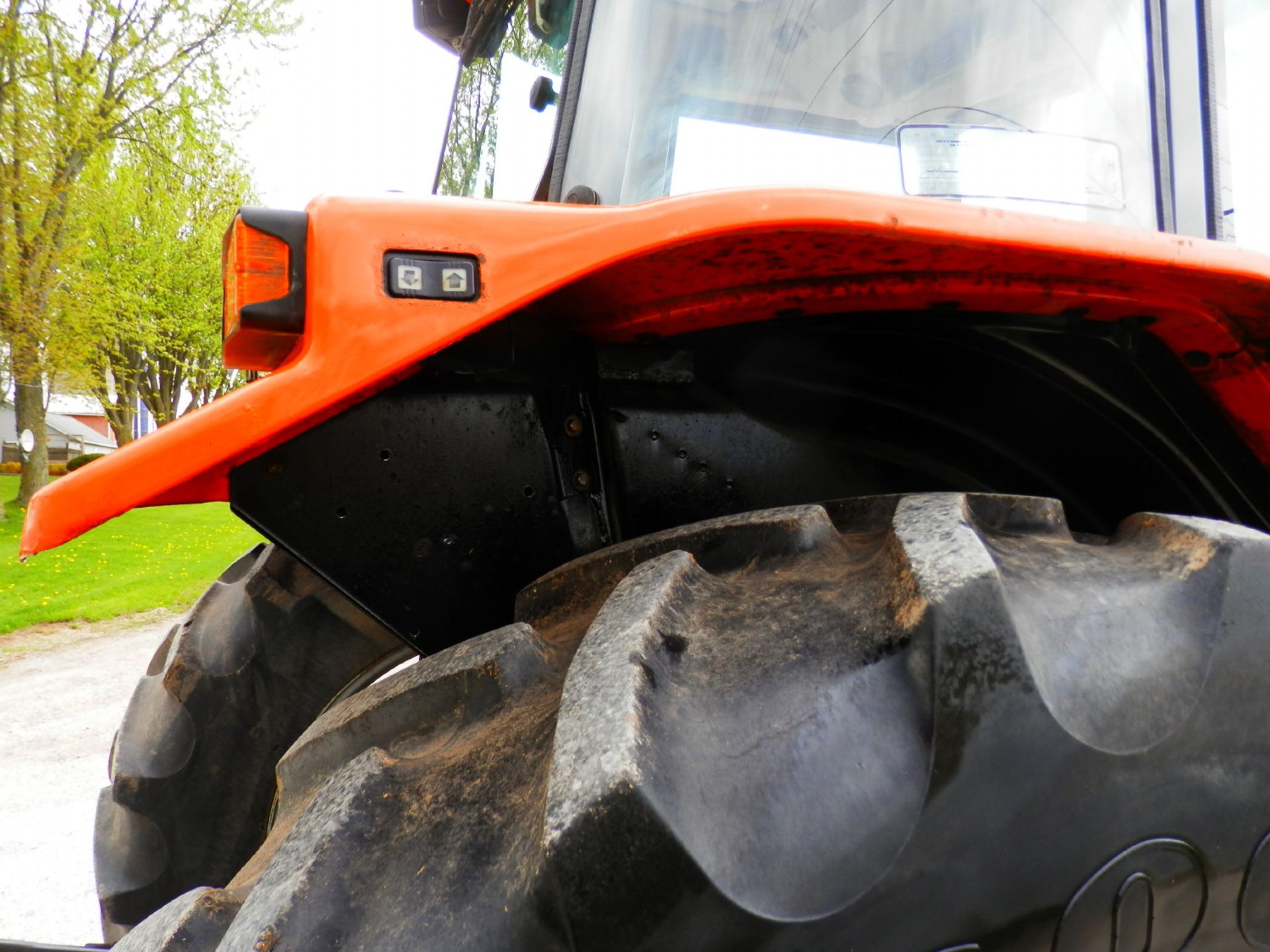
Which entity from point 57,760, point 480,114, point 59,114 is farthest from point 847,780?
point 59,114

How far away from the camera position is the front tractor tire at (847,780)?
549 mm

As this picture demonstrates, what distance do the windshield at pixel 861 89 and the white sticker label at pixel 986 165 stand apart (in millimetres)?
11

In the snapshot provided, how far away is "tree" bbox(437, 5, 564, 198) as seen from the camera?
1.69 metres

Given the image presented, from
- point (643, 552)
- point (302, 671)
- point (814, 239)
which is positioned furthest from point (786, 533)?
point (302, 671)

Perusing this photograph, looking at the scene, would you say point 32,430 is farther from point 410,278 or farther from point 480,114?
point 410,278

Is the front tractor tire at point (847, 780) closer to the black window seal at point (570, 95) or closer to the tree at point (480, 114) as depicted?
the black window seal at point (570, 95)

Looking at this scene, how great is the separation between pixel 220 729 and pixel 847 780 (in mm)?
1027

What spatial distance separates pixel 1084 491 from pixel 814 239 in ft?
2.08

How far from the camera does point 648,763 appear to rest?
1.77ft

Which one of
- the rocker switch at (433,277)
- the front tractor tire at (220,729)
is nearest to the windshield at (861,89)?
the rocker switch at (433,277)

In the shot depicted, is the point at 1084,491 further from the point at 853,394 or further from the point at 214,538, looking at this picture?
the point at 214,538

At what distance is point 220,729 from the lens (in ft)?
4.19

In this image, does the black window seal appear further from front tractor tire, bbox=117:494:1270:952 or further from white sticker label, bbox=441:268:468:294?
front tractor tire, bbox=117:494:1270:952

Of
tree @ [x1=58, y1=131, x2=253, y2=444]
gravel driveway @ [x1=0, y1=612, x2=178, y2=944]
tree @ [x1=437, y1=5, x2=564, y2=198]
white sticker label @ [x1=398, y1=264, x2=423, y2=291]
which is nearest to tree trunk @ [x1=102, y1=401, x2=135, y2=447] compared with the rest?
tree @ [x1=58, y1=131, x2=253, y2=444]
